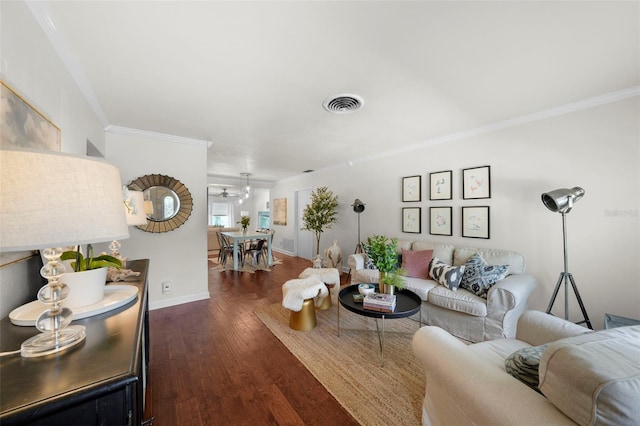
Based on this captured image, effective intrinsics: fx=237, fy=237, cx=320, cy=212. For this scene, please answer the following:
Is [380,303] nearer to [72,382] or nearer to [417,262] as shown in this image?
[417,262]

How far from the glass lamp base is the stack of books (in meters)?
1.84

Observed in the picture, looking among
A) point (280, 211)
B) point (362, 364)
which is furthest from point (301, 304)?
point (280, 211)

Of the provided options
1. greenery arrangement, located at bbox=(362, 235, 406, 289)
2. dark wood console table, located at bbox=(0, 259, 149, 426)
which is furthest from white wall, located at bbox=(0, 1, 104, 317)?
greenery arrangement, located at bbox=(362, 235, 406, 289)

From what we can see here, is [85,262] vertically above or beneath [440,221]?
beneath

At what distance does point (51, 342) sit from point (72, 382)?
0.26 m

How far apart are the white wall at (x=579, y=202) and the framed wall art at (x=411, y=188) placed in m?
0.30

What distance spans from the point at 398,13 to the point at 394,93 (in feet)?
2.93

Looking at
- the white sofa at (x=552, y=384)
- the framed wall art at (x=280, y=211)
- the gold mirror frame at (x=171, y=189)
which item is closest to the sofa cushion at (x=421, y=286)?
the white sofa at (x=552, y=384)

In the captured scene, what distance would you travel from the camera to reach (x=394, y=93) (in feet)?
7.16

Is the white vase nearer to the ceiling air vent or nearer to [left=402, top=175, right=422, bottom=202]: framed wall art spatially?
[left=402, top=175, right=422, bottom=202]: framed wall art

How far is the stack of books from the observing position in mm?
2051

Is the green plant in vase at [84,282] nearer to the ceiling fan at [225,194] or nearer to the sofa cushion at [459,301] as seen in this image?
the sofa cushion at [459,301]

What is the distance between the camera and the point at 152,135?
124 inches

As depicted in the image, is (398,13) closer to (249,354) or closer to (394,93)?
(394,93)
